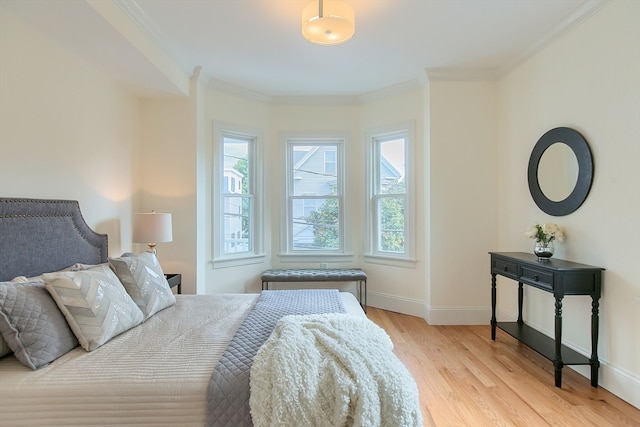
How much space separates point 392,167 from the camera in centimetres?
419

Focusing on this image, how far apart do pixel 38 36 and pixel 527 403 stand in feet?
13.2

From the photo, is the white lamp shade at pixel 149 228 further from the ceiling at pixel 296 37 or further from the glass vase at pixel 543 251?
the glass vase at pixel 543 251

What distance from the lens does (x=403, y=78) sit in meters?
3.77

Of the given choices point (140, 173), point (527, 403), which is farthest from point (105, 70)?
point (527, 403)

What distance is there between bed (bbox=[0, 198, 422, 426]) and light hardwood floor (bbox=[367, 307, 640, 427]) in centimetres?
98

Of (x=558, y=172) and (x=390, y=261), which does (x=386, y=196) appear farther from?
(x=558, y=172)

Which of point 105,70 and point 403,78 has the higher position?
point 403,78

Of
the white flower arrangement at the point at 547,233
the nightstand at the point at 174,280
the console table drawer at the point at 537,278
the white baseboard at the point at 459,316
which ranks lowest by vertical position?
the white baseboard at the point at 459,316

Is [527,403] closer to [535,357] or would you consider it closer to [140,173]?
[535,357]

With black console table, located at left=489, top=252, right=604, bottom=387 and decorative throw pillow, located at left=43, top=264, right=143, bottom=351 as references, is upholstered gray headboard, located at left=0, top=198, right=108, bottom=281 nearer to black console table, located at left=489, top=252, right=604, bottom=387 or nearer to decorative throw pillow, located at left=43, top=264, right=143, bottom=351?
decorative throw pillow, located at left=43, top=264, right=143, bottom=351

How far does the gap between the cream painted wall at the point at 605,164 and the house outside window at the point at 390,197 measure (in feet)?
4.29

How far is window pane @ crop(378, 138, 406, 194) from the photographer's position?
161 inches

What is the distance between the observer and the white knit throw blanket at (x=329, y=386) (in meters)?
1.16

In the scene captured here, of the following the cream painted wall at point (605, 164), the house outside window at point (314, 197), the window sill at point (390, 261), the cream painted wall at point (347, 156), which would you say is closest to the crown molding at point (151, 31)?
the cream painted wall at point (347, 156)
